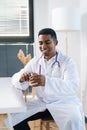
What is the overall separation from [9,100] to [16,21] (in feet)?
9.00

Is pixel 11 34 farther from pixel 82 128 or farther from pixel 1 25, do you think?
pixel 82 128

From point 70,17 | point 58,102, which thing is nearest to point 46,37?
point 58,102

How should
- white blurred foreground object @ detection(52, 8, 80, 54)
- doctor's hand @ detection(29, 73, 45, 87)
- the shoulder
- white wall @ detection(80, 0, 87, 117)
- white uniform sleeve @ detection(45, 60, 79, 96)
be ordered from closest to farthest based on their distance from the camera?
doctor's hand @ detection(29, 73, 45, 87) → white uniform sleeve @ detection(45, 60, 79, 96) → the shoulder → white blurred foreground object @ detection(52, 8, 80, 54) → white wall @ detection(80, 0, 87, 117)

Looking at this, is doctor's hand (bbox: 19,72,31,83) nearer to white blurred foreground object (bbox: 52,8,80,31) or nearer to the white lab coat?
the white lab coat

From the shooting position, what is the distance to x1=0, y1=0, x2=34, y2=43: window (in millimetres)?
4094

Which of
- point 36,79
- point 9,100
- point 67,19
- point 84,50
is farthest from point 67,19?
point 9,100

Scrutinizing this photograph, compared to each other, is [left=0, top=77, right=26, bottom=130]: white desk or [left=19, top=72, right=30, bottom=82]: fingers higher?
[left=19, top=72, right=30, bottom=82]: fingers

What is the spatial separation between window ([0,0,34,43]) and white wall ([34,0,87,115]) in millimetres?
120

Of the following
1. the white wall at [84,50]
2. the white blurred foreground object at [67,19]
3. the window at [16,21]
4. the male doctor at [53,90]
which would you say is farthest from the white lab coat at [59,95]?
the window at [16,21]

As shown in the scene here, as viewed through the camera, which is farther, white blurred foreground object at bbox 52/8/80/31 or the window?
the window

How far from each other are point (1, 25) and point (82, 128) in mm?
2670

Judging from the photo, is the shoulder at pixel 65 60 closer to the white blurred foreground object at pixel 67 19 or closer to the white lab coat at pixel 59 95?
the white lab coat at pixel 59 95

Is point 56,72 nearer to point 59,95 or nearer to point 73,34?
point 59,95

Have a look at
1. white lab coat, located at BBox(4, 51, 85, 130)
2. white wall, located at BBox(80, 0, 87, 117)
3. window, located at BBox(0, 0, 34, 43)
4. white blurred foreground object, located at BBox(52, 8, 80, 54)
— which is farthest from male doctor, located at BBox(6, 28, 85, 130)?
window, located at BBox(0, 0, 34, 43)
